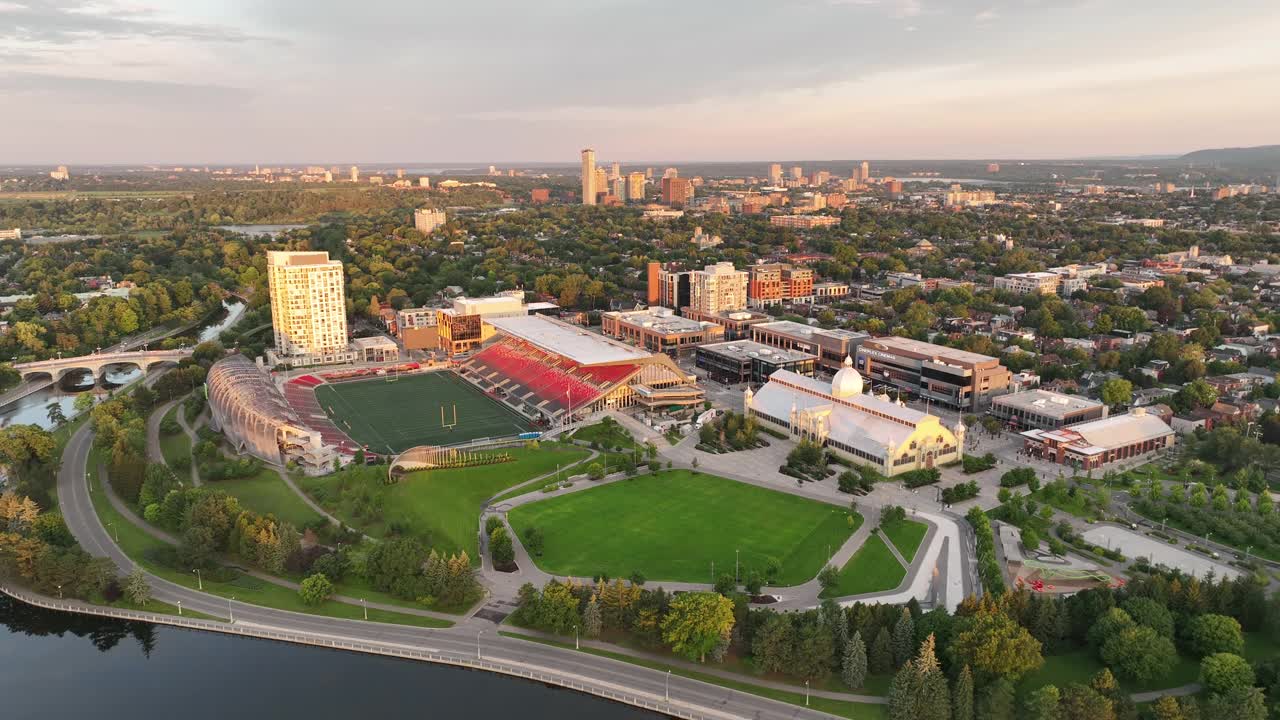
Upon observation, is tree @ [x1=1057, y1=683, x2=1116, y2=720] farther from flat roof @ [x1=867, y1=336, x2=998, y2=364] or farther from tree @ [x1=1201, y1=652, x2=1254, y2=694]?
flat roof @ [x1=867, y1=336, x2=998, y2=364]

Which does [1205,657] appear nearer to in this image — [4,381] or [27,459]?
[27,459]

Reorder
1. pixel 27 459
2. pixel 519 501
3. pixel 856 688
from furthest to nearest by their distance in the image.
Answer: pixel 27 459
pixel 519 501
pixel 856 688

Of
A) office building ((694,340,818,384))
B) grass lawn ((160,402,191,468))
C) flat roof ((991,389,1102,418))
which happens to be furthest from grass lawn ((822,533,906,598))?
grass lawn ((160,402,191,468))

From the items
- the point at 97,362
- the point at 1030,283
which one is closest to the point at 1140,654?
the point at 97,362

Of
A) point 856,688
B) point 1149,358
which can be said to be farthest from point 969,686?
point 1149,358

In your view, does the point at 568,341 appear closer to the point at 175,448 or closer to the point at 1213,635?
the point at 175,448

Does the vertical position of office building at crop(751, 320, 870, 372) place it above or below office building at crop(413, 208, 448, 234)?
below
